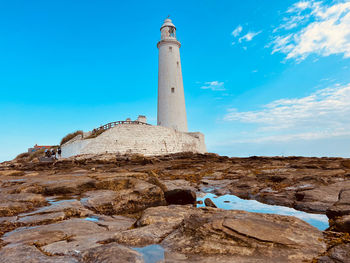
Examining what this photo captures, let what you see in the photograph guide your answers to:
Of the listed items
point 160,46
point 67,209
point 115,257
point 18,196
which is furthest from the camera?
point 160,46

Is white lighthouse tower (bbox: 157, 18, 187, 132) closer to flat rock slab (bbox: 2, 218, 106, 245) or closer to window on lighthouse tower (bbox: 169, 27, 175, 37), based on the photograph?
window on lighthouse tower (bbox: 169, 27, 175, 37)

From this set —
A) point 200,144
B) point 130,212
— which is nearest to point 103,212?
point 130,212

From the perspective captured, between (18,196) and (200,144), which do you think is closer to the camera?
(18,196)

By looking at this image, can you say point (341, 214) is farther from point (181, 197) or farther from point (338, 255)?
point (181, 197)

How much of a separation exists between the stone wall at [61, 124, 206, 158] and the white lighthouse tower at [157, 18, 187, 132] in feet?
8.94

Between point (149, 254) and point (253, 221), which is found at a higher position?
point (253, 221)

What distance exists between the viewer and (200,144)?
37.5 m

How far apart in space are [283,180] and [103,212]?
674 centimetres

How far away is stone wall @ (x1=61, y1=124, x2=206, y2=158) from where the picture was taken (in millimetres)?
26359

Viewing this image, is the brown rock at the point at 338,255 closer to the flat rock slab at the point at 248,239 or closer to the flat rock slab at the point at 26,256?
the flat rock slab at the point at 248,239

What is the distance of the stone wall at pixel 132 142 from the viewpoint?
86.5 ft

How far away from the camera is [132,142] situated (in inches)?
1113

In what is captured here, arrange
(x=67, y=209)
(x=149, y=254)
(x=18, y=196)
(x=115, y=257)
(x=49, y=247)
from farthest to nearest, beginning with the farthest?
(x=18, y=196)
(x=67, y=209)
(x=49, y=247)
(x=149, y=254)
(x=115, y=257)

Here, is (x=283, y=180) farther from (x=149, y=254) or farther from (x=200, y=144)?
(x=200, y=144)
